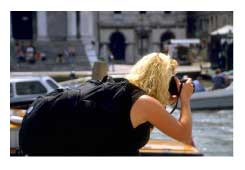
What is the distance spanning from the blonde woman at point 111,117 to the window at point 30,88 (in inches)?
551

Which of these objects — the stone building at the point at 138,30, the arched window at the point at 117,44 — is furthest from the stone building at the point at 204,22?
the arched window at the point at 117,44

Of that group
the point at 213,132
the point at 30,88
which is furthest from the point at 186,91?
the point at 30,88

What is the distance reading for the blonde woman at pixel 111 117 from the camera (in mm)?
2906

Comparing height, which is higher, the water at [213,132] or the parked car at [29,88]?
the parked car at [29,88]

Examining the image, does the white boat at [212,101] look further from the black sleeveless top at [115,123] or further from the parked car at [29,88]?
the black sleeveless top at [115,123]

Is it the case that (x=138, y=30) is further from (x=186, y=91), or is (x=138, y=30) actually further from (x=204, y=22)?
(x=186, y=91)

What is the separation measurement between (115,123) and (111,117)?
0.03 m

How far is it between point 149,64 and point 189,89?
12.9 inches

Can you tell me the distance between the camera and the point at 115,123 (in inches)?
115

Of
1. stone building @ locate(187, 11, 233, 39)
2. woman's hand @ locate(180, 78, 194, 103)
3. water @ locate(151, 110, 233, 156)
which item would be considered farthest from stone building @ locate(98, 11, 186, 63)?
woman's hand @ locate(180, 78, 194, 103)

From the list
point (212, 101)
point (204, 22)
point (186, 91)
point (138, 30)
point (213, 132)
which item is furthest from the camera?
point (138, 30)

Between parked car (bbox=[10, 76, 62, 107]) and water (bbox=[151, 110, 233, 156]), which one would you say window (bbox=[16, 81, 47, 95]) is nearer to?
parked car (bbox=[10, 76, 62, 107])

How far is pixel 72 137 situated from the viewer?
117 inches
